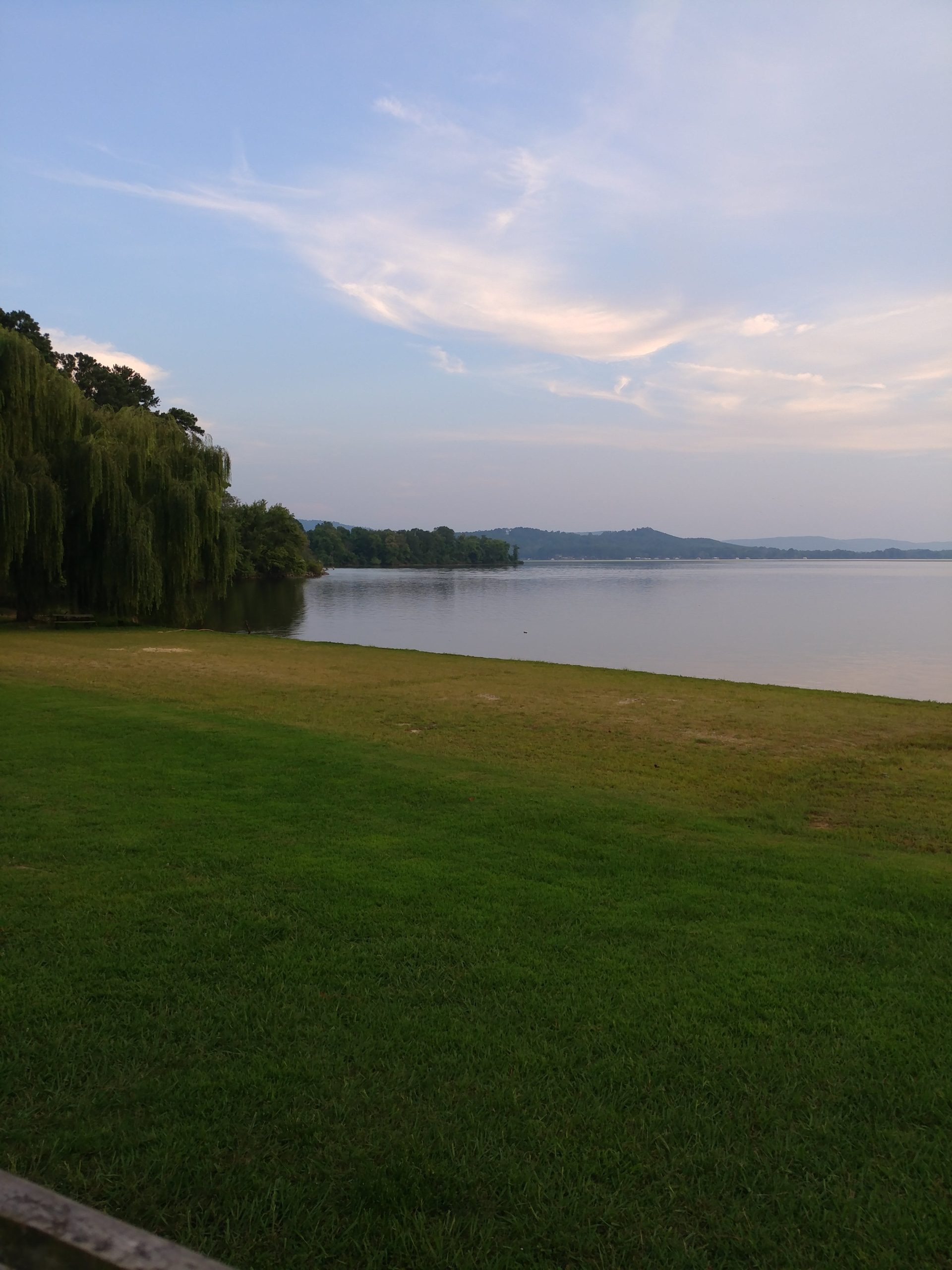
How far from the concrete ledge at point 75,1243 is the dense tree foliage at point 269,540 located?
6667cm

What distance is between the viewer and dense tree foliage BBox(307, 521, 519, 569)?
136 metres

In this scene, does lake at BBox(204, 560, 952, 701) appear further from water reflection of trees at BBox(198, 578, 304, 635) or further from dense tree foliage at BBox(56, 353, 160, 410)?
dense tree foliage at BBox(56, 353, 160, 410)

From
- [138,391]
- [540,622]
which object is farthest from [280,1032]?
[138,391]

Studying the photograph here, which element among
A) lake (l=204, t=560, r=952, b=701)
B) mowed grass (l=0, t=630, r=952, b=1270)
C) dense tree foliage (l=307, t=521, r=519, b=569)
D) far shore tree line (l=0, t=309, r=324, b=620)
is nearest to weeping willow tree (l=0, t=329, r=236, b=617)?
far shore tree line (l=0, t=309, r=324, b=620)

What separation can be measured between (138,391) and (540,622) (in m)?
32.2

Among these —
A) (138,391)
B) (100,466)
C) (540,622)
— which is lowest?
(540,622)

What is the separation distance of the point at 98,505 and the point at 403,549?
386ft

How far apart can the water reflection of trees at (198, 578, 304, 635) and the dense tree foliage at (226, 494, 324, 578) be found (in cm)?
556

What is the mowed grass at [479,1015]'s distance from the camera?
2.33 m

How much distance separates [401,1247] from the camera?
2209 mm

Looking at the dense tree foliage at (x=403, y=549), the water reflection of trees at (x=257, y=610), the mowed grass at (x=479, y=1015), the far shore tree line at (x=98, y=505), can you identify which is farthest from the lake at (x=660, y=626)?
the dense tree foliage at (x=403, y=549)

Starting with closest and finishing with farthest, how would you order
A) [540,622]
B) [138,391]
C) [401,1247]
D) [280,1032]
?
[401,1247] → [280,1032] → [540,622] → [138,391]

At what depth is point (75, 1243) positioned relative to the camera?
6.25ft

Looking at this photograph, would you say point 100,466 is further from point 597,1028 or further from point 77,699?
point 597,1028
